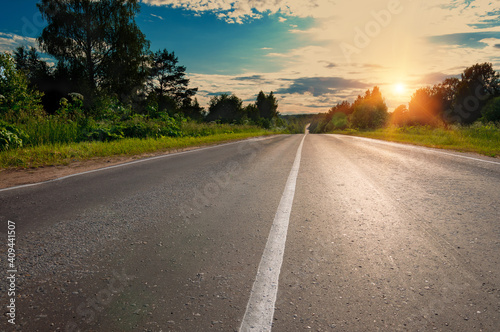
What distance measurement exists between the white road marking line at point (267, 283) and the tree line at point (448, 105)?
4815 cm

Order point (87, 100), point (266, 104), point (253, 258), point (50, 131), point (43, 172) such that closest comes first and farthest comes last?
1. point (253, 258)
2. point (43, 172)
3. point (50, 131)
4. point (87, 100)
5. point (266, 104)

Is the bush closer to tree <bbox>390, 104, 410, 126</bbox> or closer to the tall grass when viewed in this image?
tree <bbox>390, 104, 410, 126</bbox>

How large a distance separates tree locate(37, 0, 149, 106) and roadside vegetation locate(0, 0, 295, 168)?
0.07 m

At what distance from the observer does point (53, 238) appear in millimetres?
2963

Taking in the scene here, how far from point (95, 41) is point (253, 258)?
28919 millimetres

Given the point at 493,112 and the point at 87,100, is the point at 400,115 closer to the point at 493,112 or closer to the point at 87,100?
the point at 493,112

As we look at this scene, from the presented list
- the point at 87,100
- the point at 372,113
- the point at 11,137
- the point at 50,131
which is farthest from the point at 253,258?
the point at 372,113

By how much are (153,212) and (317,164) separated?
528 centimetres

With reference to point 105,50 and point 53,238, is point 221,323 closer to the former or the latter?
point 53,238

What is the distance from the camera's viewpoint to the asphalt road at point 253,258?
1791 millimetres

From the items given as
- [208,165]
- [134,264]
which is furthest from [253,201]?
[208,165]

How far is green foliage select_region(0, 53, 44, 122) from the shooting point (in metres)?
10.6

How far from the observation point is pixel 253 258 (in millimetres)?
2510

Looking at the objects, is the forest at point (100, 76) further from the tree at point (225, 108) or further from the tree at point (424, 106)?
the tree at point (424, 106)
